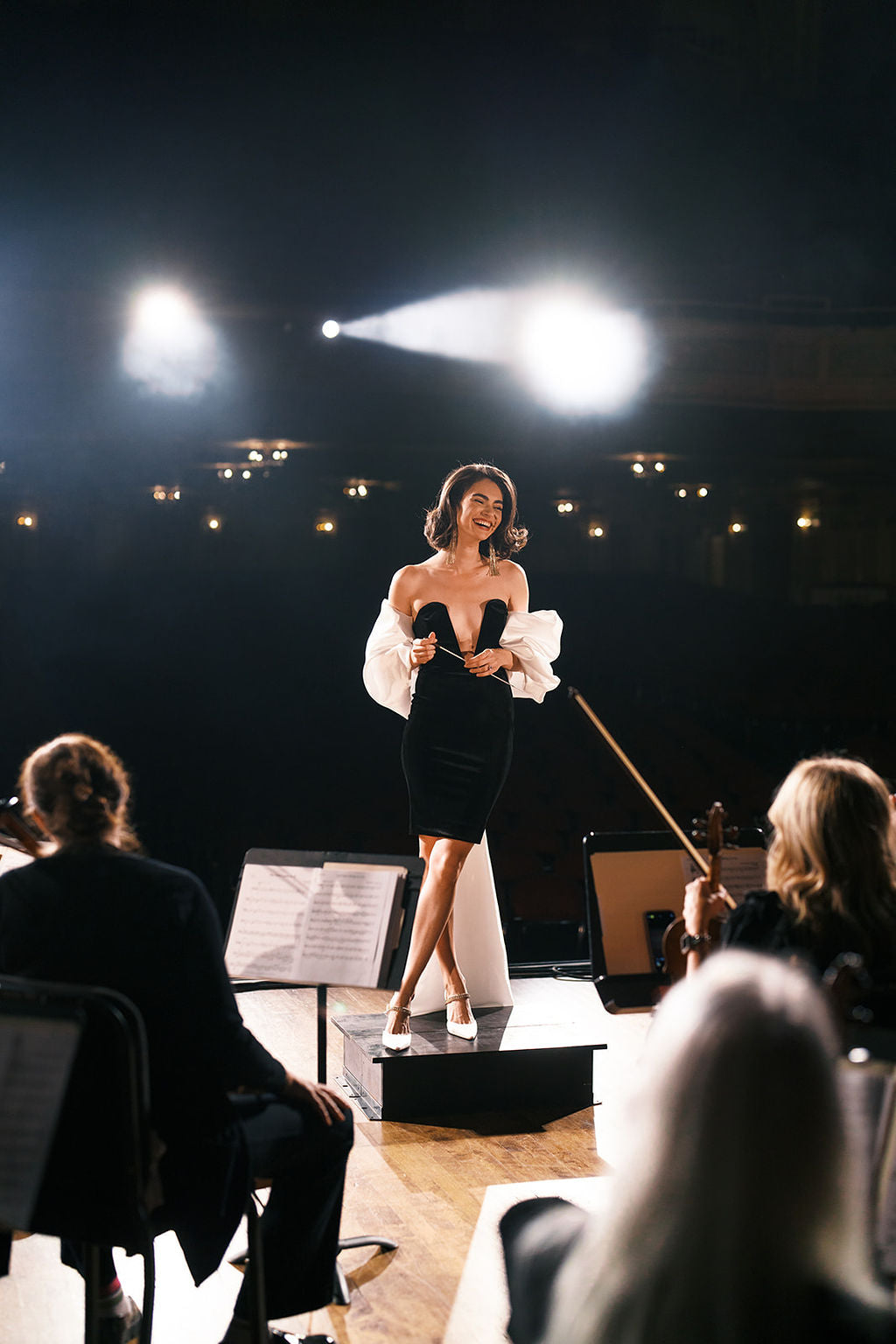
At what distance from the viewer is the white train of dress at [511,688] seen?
3.83 meters

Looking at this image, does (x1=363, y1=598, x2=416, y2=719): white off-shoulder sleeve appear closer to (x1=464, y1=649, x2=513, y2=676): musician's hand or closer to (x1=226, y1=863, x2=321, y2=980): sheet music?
(x1=464, y1=649, x2=513, y2=676): musician's hand

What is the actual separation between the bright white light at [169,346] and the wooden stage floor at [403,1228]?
229 inches

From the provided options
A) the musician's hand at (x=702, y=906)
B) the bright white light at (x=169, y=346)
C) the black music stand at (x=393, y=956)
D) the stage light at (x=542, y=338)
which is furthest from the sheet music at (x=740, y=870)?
the stage light at (x=542, y=338)

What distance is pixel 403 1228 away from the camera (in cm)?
279

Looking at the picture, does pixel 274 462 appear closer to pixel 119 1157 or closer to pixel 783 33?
pixel 783 33

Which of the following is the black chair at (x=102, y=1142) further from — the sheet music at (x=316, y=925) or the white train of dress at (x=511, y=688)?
the white train of dress at (x=511, y=688)

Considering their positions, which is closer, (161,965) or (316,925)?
(161,965)

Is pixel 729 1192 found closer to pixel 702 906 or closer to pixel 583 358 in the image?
pixel 702 906

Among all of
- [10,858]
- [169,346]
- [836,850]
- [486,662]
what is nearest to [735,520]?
[169,346]

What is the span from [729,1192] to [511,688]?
120 inches

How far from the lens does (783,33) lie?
27.4 ft

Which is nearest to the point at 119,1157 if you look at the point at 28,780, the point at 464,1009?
the point at 28,780

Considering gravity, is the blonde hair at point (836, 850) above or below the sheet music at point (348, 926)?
above

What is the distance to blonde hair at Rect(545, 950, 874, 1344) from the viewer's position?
2.83 feet
